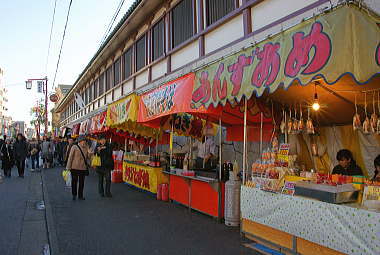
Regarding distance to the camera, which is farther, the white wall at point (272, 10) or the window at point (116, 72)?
the window at point (116, 72)

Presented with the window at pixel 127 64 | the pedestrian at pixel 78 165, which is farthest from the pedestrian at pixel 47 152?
the pedestrian at pixel 78 165

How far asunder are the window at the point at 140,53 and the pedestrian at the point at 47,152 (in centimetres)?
851

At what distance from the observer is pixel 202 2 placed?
8734mm

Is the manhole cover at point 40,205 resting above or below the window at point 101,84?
below

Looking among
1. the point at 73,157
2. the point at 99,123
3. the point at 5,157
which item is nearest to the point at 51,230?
the point at 73,157

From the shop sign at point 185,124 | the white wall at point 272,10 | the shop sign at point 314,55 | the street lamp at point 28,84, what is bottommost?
the shop sign at point 185,124

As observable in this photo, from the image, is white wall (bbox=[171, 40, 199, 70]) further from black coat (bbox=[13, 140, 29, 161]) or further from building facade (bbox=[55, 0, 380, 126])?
black coat (bbox=[13, 140, 29, 161])

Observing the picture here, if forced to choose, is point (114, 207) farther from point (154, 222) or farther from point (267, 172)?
point (267, 172)

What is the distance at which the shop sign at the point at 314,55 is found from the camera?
3.06 m

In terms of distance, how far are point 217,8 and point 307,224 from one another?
620 cm

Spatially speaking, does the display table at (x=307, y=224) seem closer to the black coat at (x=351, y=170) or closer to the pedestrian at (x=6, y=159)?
the black coat at (x=351, y=170)

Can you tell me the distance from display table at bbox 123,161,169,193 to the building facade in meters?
3.11

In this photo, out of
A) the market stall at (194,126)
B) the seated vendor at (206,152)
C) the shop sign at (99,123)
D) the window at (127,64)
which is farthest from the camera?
the window at (127,64)

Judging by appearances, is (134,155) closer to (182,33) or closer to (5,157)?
(182,33)
